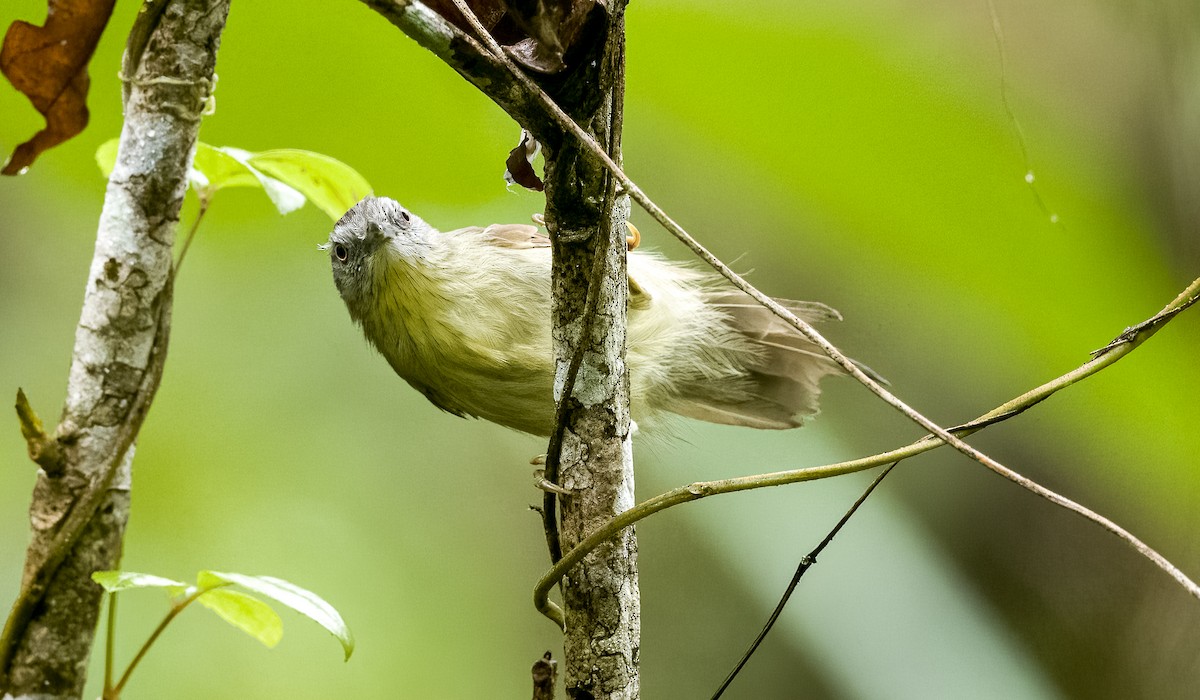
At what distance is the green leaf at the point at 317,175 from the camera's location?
155 cm

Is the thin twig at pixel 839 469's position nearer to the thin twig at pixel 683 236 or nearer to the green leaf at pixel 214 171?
the thin twig at pixel 683 236

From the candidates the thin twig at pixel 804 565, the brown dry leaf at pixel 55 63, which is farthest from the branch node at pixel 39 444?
the thin twig at pixel 804 565

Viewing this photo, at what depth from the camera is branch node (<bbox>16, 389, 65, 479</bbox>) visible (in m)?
1.25

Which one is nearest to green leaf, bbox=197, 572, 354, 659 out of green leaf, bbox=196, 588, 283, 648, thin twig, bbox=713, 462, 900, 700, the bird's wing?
green leaf, bbox=196, 588, 283, 648

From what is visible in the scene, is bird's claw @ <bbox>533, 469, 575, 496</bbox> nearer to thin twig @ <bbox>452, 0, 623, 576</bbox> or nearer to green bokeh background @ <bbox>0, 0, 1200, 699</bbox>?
thin twig @ <bbox>452, 0, 623, 576</bbox>

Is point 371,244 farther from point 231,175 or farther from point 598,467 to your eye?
point 598,467

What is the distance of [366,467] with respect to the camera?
2896mm

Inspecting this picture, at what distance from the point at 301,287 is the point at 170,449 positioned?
55cm

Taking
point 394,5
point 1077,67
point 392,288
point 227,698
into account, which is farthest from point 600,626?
point 227,698

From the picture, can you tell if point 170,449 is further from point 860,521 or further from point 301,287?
point 860,521

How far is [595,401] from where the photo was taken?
1.12 m

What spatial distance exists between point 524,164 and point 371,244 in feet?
3.32

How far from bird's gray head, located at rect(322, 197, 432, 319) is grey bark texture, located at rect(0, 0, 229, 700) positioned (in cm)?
65

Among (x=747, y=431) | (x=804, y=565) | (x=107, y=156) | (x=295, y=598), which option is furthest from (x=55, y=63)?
(x=747, y=431)
